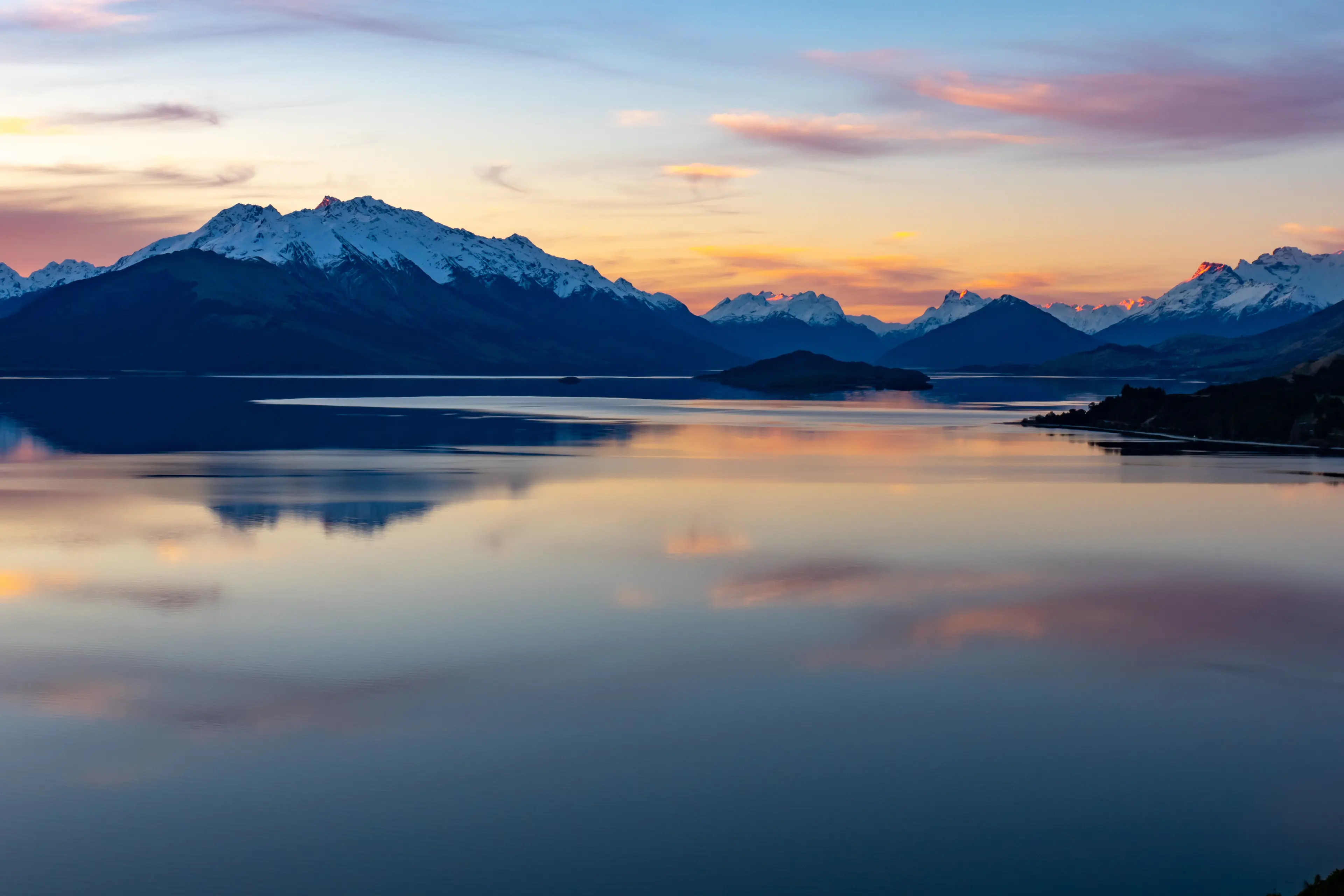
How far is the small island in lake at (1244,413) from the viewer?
3927 inches

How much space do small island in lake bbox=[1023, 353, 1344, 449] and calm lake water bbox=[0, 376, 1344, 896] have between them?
46.5 metres

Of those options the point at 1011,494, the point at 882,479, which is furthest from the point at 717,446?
the point at 1011,494

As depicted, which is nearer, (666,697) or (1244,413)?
(666,697)

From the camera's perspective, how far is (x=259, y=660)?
27.9 m

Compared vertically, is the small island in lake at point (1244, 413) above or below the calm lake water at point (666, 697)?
above

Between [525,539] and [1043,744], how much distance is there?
82.4ft

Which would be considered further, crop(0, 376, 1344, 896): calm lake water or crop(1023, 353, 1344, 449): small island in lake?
crop(1023, 353, 1344, 449): small island in lake

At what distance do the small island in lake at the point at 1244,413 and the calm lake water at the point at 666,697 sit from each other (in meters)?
46.5

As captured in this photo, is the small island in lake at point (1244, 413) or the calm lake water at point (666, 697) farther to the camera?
the small island in lake at point (1244, 413)

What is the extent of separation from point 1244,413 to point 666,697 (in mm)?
91933

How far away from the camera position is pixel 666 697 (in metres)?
25.7

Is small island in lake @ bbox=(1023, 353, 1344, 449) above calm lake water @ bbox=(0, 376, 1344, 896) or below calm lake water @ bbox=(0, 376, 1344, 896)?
above

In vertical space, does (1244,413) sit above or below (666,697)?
above

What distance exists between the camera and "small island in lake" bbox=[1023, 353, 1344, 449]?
99.8m
